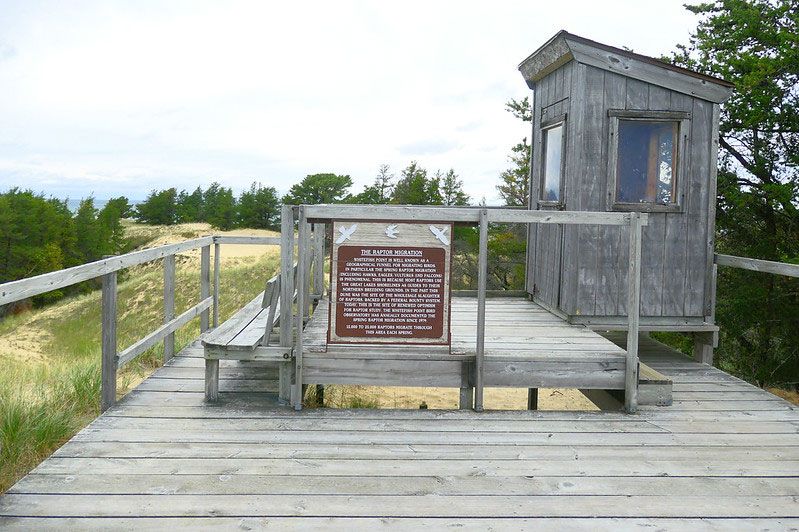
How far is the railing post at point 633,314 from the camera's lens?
5215mm

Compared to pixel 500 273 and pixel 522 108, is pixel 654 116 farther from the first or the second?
pixel 500 273

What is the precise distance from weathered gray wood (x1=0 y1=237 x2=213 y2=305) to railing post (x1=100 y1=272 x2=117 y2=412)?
0.43 ft

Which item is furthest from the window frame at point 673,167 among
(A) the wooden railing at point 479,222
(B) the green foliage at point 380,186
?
(B) the green foliage at point 380,186

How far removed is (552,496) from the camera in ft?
12.3

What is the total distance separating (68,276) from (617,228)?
5.22 m

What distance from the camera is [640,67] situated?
23.5 feet

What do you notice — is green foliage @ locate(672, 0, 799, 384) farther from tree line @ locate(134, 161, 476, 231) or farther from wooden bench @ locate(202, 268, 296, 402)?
tree line @ locate(134, 161, 476, 231)

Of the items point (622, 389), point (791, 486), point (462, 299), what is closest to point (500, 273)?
point (462, 299)

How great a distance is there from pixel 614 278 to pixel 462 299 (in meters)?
2.04

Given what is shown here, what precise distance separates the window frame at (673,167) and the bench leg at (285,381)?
380 centimetres

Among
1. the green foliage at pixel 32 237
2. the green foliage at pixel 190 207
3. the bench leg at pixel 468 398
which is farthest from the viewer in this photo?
the green foliage at pixel 190 207

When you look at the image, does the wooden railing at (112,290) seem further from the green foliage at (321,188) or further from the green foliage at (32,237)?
the green foliage at (32,237)

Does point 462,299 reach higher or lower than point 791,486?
higher

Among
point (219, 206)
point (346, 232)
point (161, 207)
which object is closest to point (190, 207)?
point (161, 207)
